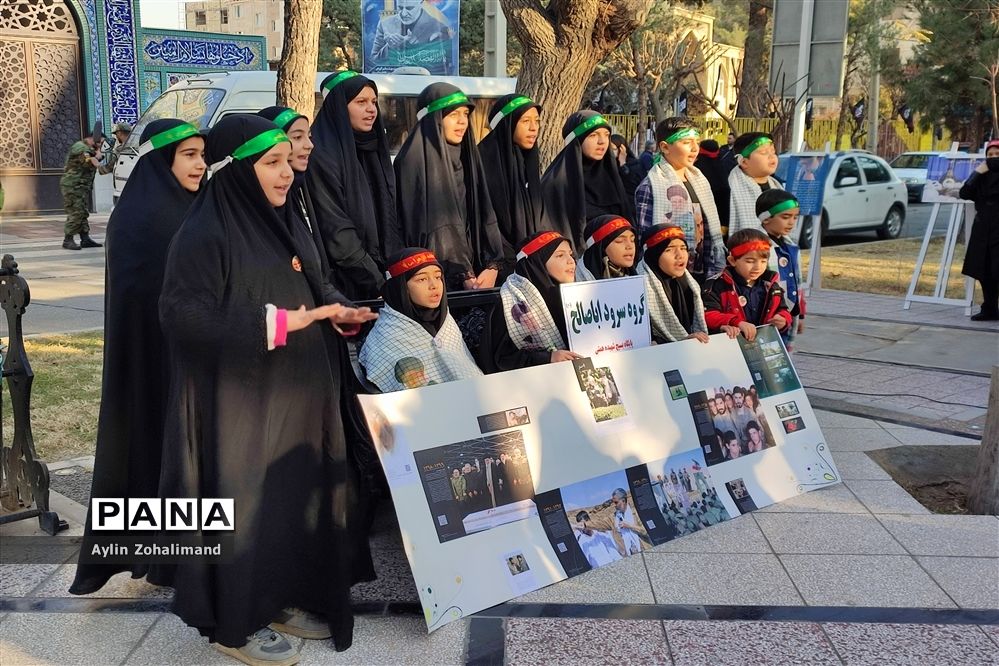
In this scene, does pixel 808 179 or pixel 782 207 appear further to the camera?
pixel 808 179

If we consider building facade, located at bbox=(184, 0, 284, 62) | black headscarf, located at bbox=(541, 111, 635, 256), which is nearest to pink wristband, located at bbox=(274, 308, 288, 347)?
black headscarf, located at bbox=(541, 111, 635, 256)

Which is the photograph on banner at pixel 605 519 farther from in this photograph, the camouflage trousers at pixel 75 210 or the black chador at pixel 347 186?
the camouflage trousers at pixel 75 210

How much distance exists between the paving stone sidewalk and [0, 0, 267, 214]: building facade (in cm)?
1490

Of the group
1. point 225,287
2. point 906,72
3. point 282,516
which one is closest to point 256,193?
point 225,287

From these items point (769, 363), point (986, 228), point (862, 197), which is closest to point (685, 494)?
point (769, 363)

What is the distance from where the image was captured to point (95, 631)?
125 inches

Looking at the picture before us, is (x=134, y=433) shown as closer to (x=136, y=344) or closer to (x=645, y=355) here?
(x=136, y=344)

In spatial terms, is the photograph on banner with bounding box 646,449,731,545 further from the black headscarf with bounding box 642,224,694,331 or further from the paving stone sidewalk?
the black headscarf with bounding box 642,224,694,331

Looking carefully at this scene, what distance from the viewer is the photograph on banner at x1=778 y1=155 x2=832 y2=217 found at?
10.7 metres

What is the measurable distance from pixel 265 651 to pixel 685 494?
6.36ft

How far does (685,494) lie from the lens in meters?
4.09

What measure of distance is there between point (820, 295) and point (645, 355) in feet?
23.3

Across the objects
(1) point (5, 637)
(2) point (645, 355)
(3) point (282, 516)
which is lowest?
(1) point (5, 637)

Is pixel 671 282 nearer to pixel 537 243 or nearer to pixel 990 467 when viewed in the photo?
pixel 537 243
